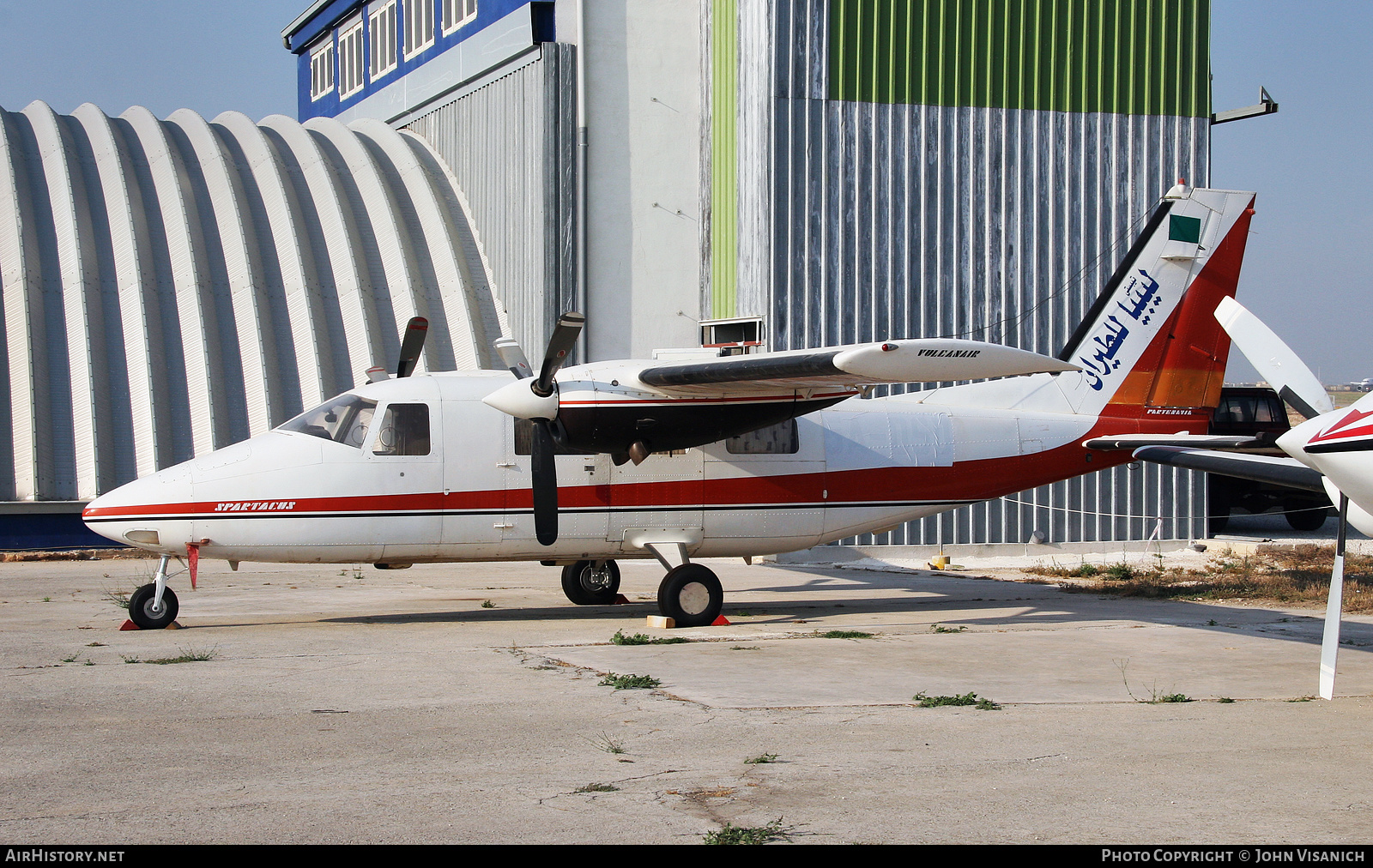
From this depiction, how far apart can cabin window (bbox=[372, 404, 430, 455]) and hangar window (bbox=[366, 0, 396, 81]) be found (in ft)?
81.9

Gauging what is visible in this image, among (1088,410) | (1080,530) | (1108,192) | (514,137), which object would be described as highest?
(514,137)

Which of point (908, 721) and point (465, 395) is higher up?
point (465, 395)

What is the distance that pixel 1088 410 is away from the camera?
16.0 m

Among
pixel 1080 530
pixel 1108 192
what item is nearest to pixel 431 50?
pixel 1108 192

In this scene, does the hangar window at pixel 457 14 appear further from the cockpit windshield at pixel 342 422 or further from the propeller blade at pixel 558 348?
the propeller blade at pixel 558 348

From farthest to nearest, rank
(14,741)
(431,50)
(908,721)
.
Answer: (431,50), (908,721), (14,741)

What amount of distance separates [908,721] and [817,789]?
6.88ft

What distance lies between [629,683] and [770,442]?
18.8ft

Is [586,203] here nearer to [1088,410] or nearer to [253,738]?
[1088,410]

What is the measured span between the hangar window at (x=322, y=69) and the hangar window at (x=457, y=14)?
11463 millimetres

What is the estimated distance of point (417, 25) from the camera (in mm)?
33219

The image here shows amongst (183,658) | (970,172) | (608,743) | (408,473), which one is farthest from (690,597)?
(970,172)

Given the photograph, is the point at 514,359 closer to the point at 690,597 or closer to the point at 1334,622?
the point at 690,597
